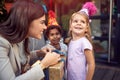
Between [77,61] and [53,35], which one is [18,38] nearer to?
[77,61]

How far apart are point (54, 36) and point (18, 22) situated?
2.86 ft

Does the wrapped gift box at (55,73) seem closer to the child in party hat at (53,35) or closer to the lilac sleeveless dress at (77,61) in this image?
the lilac sleeveless dress at (77,61)

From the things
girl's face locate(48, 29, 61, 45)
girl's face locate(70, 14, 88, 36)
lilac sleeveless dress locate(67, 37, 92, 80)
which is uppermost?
girl's face locate(70, 14, 88, 36)

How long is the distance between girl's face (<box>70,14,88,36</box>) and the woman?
1.43ft

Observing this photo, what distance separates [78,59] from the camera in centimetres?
214

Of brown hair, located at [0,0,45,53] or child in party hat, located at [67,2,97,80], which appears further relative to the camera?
child in party hat, located at [67,2,97,80]

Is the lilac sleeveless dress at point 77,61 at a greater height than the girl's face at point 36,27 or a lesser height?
lesser

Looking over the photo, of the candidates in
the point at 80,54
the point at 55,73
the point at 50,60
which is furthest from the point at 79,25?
the point at 55,73

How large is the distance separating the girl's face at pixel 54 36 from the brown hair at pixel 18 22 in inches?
30.4

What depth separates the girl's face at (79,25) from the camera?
2.14 metres

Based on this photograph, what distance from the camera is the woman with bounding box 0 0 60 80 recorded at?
1582mm

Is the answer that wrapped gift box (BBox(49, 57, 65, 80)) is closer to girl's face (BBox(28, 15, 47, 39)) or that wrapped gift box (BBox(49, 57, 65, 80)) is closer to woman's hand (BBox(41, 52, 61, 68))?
woman's hand (BBox(41, 52, 61, 68))

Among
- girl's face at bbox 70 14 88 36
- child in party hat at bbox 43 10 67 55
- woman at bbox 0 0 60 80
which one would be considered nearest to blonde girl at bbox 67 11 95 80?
girl's face at bbox 70 14 88 36

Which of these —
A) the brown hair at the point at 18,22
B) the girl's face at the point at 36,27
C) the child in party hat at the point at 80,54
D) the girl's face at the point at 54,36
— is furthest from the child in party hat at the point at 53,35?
the brown hair at the point at 18,22
